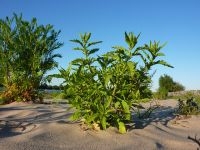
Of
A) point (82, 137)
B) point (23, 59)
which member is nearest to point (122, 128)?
point (82, 137)

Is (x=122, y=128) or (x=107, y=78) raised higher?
(x=107, y=78)

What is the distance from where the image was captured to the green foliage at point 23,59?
8.97 m

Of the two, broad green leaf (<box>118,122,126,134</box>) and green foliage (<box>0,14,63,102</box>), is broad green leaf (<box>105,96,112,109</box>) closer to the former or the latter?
broad green leaf (<box>118,122,126,134</box>)

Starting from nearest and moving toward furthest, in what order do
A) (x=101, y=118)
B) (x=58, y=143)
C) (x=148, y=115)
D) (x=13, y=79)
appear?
(x=58, y=143), (x=101, y=118), (x=148, y=115), (x=13, y=79)

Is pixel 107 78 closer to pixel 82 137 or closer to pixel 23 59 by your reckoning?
pixel 82 137

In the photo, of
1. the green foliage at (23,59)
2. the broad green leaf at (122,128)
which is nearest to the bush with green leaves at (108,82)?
the broad green leaf at (122,128)

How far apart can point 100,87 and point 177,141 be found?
1.15m

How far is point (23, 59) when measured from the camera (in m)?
9.06

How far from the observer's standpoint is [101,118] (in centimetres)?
472

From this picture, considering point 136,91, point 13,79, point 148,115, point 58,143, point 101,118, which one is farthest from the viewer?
point 13,79

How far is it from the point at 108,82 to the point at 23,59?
15.3 ft

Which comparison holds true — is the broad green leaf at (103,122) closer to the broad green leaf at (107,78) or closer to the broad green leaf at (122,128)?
the broad green leaf at (122,128)

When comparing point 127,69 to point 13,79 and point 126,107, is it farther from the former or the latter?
point 13,79

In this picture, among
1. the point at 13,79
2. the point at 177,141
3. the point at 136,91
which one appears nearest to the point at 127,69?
the point at 136,91
